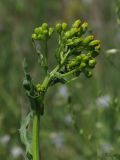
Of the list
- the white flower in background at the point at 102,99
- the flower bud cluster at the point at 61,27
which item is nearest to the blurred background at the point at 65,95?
the white flower in background at the point at 102,99

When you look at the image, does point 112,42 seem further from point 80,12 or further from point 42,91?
point 42,91

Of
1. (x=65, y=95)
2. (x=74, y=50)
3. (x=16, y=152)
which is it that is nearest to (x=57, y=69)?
(x=74, y=50)

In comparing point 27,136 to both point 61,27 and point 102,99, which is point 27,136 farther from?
point 102,99

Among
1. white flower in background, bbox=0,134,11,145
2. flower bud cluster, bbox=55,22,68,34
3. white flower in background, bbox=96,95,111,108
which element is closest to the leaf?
flower bud cluster, bbox=55,22,68,34

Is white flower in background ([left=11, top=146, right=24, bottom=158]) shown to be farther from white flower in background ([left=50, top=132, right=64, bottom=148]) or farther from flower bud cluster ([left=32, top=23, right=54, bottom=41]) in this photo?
flower bud cluster ([left=32, top=23, right=54, bottom=41])

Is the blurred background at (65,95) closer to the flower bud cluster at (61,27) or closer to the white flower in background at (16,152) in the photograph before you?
the white flower in background at (16,152)

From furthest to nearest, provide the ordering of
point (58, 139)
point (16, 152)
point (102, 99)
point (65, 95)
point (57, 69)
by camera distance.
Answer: point (65, 95), point (58, 139), point (102, 99), point (16, 152), point (57, 69)
